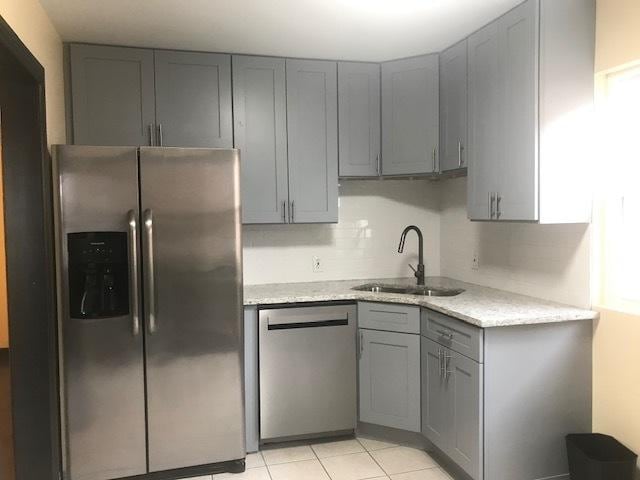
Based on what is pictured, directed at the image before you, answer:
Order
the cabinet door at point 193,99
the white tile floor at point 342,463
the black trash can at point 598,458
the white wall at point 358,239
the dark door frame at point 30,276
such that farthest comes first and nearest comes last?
the white wall at point 358,239, the cabinet door at point 193,99, the white tile floor at point 342,463, the dark door frame at point 30,276, the black trash can at point 598,458

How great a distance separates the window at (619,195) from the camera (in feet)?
7.90

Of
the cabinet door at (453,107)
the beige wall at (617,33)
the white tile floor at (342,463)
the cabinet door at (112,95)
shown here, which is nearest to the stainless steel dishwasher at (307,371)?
the white tile floor at (342,463)

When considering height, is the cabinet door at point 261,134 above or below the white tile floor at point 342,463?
above

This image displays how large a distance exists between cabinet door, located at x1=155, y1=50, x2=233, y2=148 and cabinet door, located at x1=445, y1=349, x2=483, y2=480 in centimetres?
188

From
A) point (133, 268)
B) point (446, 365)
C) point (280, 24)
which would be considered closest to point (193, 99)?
point (280, 24)

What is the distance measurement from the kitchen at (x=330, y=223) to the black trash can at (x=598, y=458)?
72 mm

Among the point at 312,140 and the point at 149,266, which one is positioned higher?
the point at 312,140

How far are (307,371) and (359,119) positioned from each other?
5.43ft

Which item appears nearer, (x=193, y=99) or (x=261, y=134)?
(x=193, y=99)

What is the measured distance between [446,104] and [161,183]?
178cm

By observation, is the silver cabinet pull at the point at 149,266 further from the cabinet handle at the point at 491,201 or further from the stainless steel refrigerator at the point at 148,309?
the cabinet handle at the point at 491,201

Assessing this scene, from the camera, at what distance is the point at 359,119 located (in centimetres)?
346

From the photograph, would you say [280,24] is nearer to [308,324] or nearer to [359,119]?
[359,119]

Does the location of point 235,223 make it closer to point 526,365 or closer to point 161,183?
point 161,183
